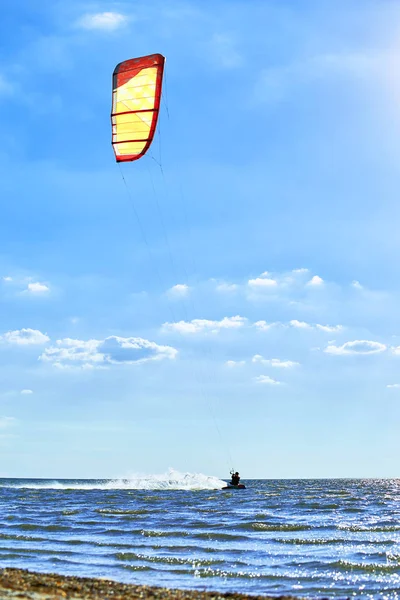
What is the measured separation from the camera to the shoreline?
28.7 ft

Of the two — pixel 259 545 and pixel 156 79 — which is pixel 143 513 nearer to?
pixel 259 545

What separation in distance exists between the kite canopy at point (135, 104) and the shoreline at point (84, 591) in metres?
12.2

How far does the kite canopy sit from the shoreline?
40.1ft

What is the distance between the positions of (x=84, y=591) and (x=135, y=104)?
14.4 metres

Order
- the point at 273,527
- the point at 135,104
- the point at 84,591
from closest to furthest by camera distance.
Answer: the point at 84,591, the point at 135,104, the point at 273,527

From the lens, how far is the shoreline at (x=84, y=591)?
8750 mm

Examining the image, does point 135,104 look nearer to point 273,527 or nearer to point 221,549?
point 221,549

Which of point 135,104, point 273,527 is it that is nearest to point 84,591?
point 273,527

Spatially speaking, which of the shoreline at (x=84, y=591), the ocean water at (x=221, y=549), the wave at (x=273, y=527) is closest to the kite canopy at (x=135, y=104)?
the ocean water at (x=221, y=549)

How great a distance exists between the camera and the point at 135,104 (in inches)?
781

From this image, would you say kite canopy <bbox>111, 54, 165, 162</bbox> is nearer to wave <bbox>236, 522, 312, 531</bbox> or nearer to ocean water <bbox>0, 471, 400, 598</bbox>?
ocean water <bbox>0, 471, 400, 598</bbox>

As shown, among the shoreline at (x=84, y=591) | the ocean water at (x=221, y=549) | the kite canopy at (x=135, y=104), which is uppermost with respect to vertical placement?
the kite canopy at (x=135, y=104)

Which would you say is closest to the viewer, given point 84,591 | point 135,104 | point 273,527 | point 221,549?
point 84,591

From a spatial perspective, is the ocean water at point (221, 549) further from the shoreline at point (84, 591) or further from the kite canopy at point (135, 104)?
the kite canopy at point (135, 104)
